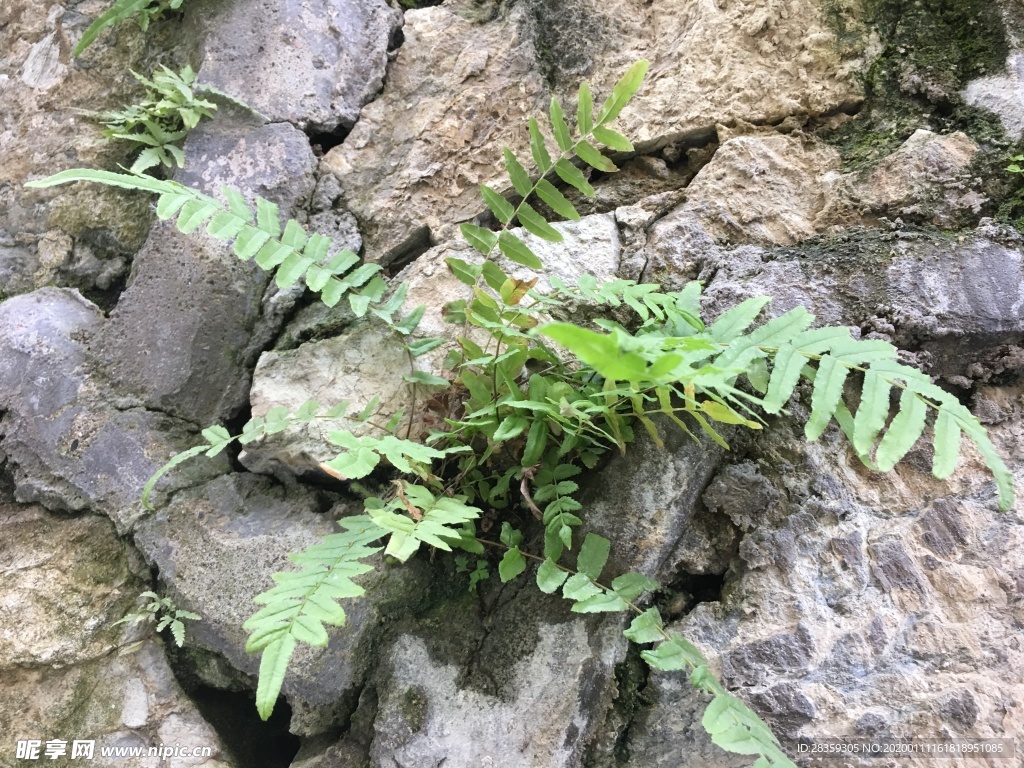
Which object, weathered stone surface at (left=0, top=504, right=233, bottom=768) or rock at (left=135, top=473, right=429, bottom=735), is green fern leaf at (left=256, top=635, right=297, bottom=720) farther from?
weathered stone surface at (left=0, top=504, right=233, bottom=768)

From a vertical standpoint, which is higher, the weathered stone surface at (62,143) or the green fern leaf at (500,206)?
the green fern leaf at (500,206)

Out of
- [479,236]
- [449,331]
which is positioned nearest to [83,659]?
[449,331]

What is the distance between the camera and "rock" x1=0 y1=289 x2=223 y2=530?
2189mm

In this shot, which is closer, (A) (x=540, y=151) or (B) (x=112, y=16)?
(A) (x=540, y=151)

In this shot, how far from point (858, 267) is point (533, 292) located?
0.92 metres

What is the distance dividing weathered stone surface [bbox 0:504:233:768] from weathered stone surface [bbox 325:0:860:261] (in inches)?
54.8

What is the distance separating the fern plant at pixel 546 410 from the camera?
136 cm

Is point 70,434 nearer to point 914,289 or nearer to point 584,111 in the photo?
point 584,111

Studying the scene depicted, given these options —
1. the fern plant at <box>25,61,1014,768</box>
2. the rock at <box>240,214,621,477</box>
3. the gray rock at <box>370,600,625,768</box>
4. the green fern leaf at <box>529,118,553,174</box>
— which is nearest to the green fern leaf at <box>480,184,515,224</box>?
the fern plant at <box>25,61,1014,768</box>

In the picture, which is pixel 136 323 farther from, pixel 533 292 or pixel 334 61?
pixel 533 292


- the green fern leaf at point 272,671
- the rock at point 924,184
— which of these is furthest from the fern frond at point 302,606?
the rock at point 924,184

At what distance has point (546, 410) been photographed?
162cm

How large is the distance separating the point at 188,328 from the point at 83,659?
108 cm

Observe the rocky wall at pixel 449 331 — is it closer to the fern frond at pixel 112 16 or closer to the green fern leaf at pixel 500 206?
the fern frond at pixel 112 16
